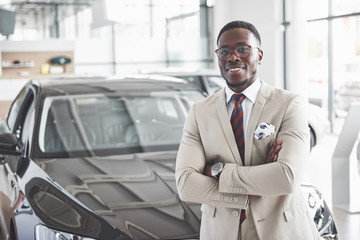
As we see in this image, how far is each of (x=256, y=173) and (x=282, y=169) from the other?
0.28 feet

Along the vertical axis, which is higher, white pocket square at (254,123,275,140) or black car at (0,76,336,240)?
white pocket square at (254,123,275,140)

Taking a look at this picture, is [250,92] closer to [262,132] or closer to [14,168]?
[262,132]

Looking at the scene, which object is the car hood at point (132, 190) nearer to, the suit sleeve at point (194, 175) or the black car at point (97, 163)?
the black car at point (97, 163)

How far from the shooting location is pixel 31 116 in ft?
11.9

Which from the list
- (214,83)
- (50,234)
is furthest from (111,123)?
(214,83)

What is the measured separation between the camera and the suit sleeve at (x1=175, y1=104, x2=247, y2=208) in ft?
6.36

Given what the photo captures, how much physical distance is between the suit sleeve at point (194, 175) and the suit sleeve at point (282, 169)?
0.05 meters

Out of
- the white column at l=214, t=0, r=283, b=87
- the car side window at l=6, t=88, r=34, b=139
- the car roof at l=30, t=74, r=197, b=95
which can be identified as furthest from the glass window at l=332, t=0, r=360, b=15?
the car side window at l=6, t=88, r=34, b=139

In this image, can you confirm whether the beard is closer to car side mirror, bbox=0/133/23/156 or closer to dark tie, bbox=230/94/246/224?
dark tie, bbox=230/94/246/224

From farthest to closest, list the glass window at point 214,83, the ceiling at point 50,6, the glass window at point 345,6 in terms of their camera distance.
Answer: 1. the ceiling at point 50,6
2. the glass window at point 345,6
3. the glass window at point 214,83

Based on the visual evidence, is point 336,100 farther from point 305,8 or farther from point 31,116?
point 31,116

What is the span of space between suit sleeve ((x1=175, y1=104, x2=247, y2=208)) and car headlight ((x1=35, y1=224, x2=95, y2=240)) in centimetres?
61

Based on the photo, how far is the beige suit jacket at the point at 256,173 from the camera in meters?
1.88

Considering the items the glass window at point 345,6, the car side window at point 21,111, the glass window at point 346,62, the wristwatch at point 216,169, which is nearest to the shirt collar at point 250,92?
the wristwatch at point 216,169
